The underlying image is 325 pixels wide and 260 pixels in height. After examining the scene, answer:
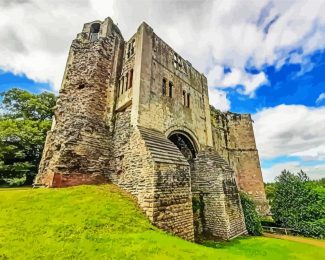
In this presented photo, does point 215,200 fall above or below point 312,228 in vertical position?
above

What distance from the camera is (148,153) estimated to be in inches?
311

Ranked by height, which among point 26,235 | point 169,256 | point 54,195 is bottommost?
point 169,256

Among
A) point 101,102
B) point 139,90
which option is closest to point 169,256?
point 139,90

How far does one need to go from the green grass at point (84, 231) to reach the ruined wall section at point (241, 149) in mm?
14304

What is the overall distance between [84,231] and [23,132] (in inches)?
675

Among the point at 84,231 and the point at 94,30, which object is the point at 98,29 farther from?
the point at 84,231

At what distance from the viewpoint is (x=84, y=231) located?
5320 mm

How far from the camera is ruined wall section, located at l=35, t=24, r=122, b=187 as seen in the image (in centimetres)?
926

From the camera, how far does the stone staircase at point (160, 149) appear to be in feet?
26.3

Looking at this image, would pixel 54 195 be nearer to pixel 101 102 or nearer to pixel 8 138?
pixel 101 102

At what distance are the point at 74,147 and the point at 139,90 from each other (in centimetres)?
419

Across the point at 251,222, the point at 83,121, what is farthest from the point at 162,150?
the point at 251,222

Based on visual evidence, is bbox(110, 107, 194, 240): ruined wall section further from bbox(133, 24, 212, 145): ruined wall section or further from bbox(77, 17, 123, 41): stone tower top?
bbox(77, 17, 123, 41): stone tower top

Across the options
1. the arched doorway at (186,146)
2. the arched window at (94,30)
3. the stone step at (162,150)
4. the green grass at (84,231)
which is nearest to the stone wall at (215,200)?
the arched doorway at (186,146)
